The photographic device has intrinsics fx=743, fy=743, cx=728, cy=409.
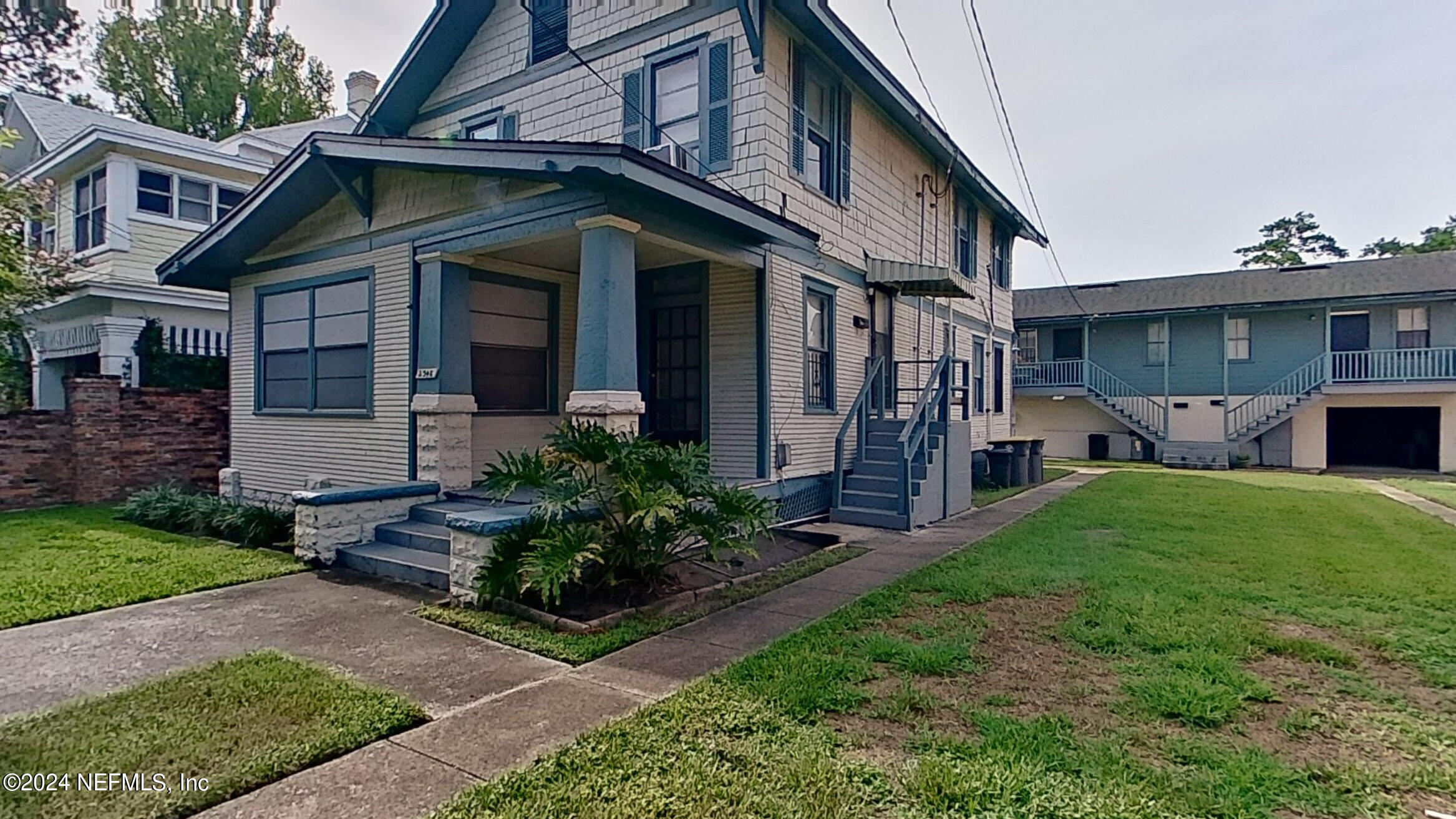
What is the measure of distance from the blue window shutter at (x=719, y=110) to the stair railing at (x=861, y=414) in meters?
3.63

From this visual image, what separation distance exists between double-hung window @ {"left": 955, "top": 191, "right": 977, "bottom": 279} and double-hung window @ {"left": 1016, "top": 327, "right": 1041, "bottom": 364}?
12.0 meters

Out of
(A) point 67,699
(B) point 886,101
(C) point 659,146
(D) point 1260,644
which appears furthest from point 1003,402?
(A) point 67,699

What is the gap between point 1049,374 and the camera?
25281mm

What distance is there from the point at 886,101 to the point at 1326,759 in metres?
9.78

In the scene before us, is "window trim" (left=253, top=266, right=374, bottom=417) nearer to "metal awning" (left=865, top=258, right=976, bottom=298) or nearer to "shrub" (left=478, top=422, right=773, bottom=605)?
"shrub" (left=478, top=422, right=773, bottom=605)

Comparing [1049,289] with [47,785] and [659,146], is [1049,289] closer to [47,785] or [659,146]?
[659,146]

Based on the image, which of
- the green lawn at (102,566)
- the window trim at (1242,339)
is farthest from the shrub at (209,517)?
the window trim at (1242,339)

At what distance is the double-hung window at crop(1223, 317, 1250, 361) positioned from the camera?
23047mm

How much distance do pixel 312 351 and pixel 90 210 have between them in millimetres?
9084

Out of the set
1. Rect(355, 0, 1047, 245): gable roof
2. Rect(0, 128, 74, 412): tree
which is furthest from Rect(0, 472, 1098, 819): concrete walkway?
Rect(0, 128, 74, 412): tree

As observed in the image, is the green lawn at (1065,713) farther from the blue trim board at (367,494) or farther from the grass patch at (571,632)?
the blue trim board at (367,494)

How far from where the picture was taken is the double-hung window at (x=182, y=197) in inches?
569

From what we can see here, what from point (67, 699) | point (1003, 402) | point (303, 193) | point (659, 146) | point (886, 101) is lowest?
point (67, 699)

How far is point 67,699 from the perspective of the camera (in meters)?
3.96
